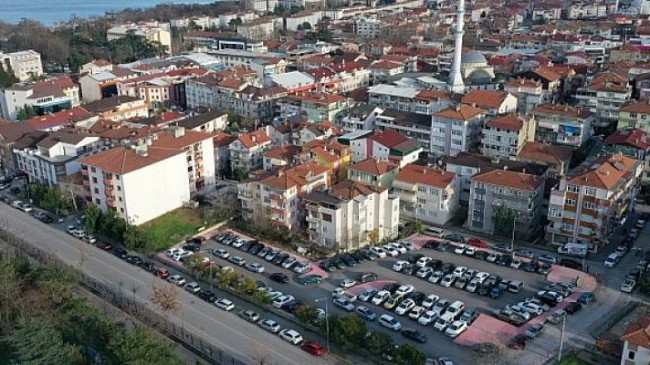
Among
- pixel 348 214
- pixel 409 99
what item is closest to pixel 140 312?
pixel 348 214

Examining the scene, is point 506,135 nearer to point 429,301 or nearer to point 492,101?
point 492,101

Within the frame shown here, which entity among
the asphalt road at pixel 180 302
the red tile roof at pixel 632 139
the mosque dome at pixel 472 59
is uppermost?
the mosque dome at pixel 472 59

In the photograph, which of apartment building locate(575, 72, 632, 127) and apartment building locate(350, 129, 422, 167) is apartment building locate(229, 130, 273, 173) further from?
apartment building locate(575, 72, 632, 127)

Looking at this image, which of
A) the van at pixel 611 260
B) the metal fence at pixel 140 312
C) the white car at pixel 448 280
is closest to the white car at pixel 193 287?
the metal fence at pixel 140 312

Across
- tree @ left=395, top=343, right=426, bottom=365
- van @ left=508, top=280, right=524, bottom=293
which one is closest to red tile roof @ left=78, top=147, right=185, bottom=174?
tree @ left=395, top=343, right=426, bottom=365

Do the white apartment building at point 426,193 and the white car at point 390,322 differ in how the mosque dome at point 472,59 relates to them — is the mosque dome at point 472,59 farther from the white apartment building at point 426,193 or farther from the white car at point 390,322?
the white car at point 390,322
